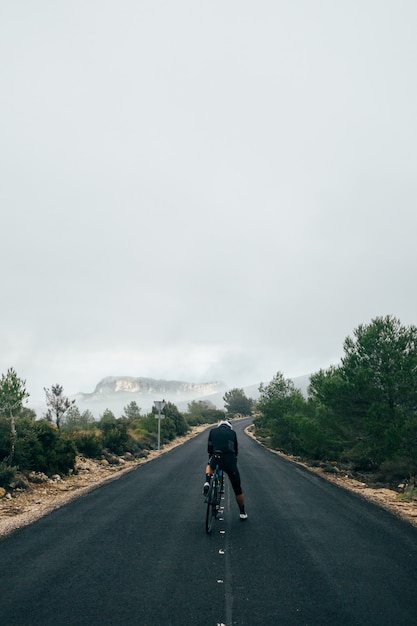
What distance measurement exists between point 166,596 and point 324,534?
12.8 feet

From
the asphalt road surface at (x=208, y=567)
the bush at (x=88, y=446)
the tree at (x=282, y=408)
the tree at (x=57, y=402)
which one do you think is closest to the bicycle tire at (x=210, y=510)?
the asphalt road surface at (x=208, y=567)

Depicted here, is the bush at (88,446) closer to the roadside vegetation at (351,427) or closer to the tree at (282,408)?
the roadside vegetation at (351,427)

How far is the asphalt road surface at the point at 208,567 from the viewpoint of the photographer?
161 inches

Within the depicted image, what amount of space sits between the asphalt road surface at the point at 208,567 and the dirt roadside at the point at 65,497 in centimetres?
55

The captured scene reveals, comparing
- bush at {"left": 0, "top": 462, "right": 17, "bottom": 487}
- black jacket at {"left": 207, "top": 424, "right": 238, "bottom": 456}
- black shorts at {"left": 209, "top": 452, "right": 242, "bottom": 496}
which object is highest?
black jacket at {"left": 207, "top": 424, "right": 238, "bottom": 456}

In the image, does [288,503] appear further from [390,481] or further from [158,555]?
[390,481]

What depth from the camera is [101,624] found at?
12.6 ft

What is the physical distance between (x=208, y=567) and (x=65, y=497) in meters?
7.05

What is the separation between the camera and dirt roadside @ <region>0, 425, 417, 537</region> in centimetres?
854

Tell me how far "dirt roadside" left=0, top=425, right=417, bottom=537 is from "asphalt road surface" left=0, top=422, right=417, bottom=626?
1.81 ft

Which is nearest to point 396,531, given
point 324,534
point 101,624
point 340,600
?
point 324,534

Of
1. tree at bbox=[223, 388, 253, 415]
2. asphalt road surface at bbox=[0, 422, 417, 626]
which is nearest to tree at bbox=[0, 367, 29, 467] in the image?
asphalt road surface at bbox=[0, 422, 417, 626]

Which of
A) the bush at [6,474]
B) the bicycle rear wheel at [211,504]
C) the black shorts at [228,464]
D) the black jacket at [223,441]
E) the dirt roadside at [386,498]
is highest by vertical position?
the black jacket at [223,441]

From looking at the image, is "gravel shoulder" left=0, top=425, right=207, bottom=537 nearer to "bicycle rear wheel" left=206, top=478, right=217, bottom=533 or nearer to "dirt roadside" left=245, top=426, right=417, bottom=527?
"bicycle rear wheel" left=206, top=478, right=217, bottom=533
